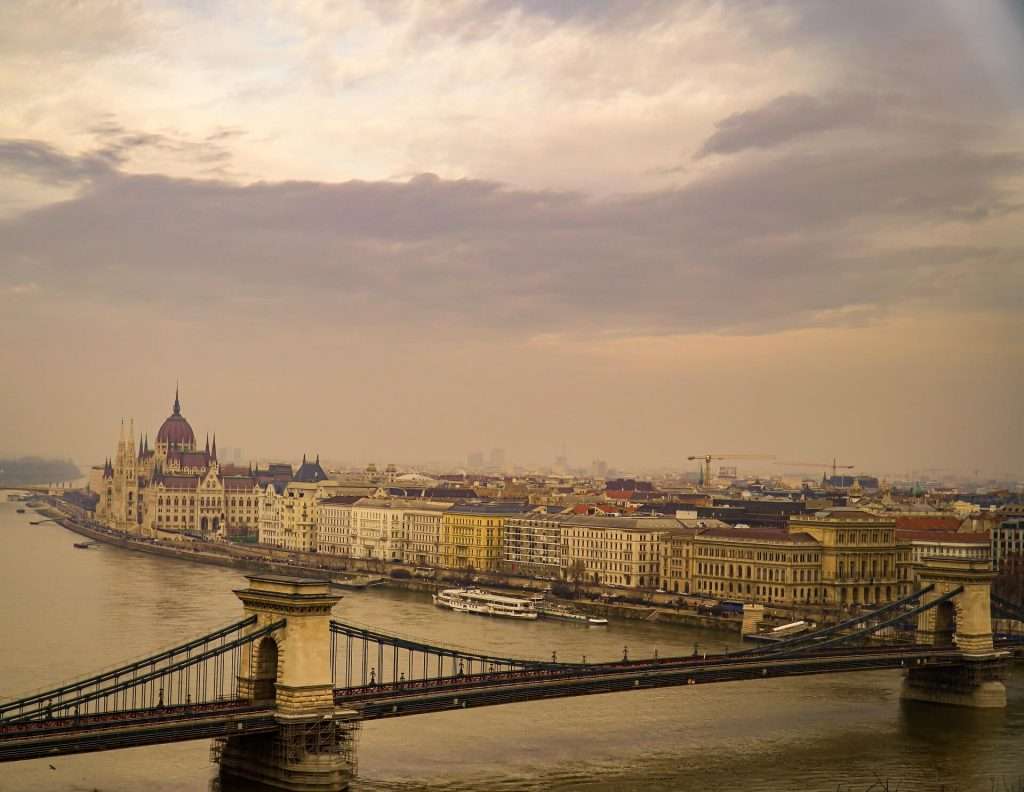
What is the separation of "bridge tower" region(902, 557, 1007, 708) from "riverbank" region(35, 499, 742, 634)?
751cm

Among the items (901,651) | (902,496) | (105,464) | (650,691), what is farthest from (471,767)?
(105,464)

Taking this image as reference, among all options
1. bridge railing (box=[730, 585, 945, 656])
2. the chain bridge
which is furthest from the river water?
bridge railing (box=[730, 585, 945, 656])

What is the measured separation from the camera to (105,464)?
85500 millimetres

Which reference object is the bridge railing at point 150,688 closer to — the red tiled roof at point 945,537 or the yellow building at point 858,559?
the yellow building at point 858,559

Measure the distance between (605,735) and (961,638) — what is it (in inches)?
282

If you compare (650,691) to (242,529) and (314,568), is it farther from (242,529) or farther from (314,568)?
(242,529)

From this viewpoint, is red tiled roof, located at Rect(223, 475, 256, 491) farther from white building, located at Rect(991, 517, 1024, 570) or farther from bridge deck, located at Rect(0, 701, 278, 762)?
bridge deck, located at Rect(0, 701, 278, 762)

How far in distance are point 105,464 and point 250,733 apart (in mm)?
71827

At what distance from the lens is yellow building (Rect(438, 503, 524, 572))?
47.7 m

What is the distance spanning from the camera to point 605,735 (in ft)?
65.2

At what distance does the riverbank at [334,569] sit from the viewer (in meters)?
34.7

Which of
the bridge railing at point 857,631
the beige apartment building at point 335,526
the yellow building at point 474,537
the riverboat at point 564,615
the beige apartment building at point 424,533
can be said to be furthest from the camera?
the beige apartment building at point 335,526

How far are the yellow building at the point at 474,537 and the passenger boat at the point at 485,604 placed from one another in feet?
28.7

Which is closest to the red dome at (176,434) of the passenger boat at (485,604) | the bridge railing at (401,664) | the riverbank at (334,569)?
the riverbank at (334,569)
